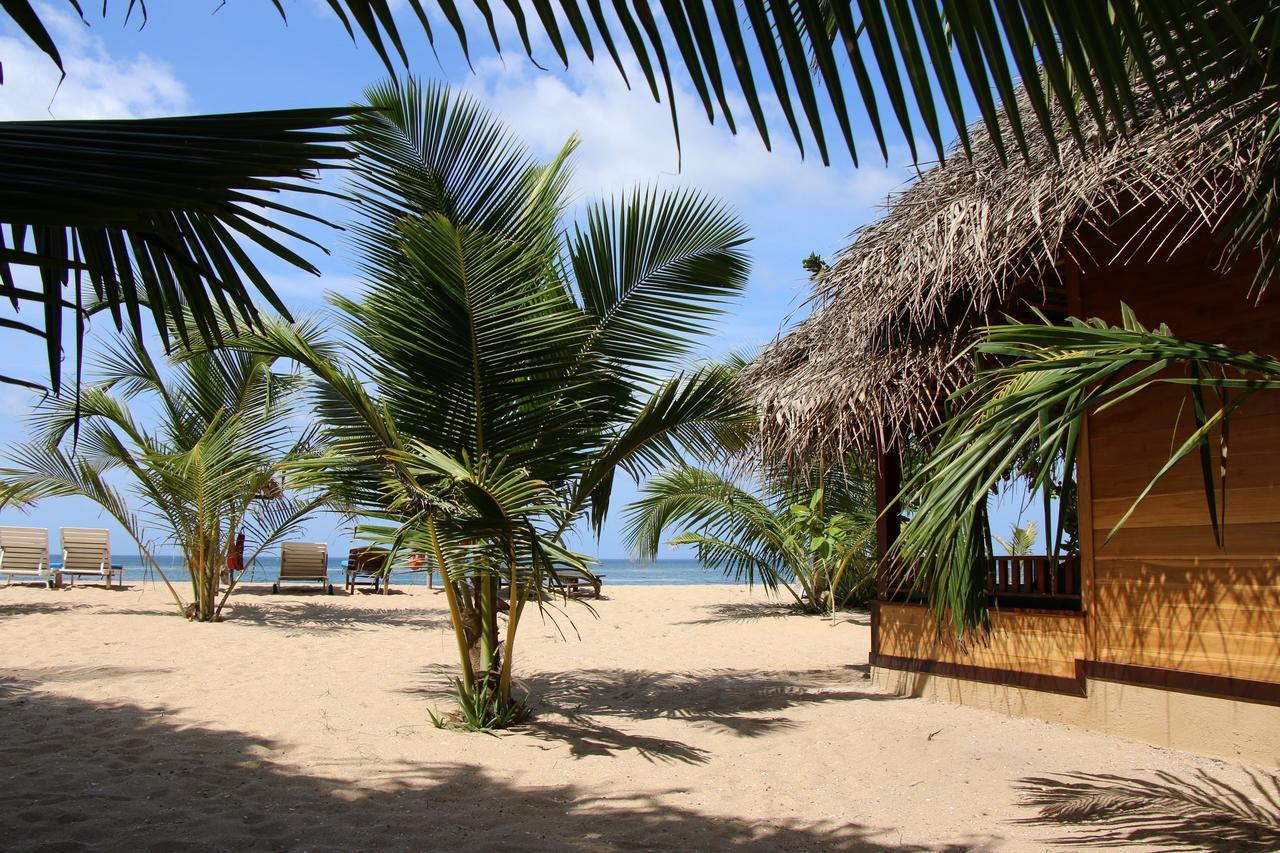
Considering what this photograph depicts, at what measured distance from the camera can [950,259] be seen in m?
5.22

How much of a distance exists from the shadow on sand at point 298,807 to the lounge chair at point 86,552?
1113 cm

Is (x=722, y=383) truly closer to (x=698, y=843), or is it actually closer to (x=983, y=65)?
(x=698, y=843)

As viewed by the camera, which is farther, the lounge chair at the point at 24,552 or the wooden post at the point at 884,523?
the lounge chair at the point at 24,552

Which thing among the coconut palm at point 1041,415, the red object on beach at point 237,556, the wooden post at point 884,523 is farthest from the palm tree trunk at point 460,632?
the red object on beach at point 237,556

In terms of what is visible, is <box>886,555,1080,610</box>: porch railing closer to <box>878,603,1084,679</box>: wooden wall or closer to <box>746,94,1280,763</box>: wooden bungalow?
<box>746,94,1280,763</box>: wooden bungalow

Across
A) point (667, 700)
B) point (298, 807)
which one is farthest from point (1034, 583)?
point (298, 807)

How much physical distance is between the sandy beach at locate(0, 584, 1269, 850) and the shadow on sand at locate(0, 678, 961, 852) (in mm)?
14

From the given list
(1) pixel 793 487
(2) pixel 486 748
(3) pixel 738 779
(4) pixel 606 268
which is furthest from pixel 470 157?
(1) pixel 793 487

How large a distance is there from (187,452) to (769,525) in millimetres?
6663

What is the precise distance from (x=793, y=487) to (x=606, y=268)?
220 inches

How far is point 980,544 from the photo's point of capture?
124 inches

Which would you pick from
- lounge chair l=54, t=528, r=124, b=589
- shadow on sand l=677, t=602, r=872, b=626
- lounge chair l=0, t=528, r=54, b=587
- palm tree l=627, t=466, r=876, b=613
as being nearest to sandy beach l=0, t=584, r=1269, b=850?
palm tree l=627, t=466, r=876, b=613

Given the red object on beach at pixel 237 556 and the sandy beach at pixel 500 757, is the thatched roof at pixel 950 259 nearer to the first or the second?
the sandy beach at pixel 500 757

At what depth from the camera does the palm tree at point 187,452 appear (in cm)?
957
